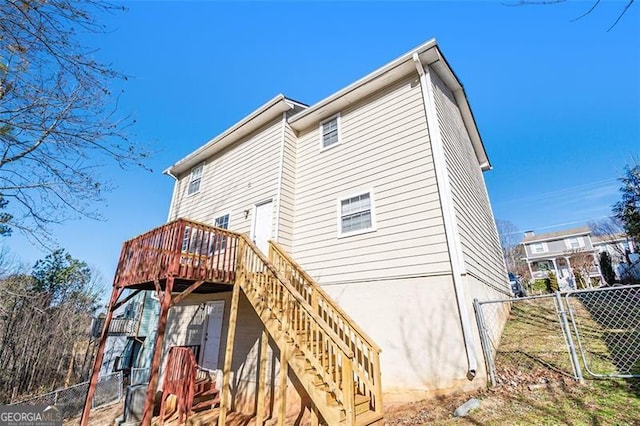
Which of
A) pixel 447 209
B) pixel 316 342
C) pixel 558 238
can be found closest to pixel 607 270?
pixel 558 238

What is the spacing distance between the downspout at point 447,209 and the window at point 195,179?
984 centimetres

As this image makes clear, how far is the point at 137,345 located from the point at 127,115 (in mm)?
17630

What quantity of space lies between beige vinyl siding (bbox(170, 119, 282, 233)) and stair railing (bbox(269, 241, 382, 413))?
2148 millimetres

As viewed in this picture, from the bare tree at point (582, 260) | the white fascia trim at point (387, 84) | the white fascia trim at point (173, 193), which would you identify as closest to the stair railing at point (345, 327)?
the white fascia trim at point (387, 84)

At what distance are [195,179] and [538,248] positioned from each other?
3886cm

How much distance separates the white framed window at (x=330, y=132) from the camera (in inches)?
342

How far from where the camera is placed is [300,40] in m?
8.95

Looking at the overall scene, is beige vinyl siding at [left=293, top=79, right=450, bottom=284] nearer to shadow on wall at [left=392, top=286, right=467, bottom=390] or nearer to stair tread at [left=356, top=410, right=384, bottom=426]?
shadow on wall at [left=392, top=286, right=467, bottom=390]

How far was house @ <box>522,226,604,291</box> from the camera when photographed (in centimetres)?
2688

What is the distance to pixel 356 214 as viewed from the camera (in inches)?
284

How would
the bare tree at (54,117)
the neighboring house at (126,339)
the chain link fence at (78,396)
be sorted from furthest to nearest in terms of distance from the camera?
1. the neighboring house at (126,339)
2. the chain link fence at (78,396)
3. the bare tree at (54,117)

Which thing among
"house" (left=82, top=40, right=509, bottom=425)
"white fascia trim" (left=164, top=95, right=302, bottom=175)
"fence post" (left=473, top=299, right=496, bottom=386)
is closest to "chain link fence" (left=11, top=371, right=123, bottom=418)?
"house" (left=82, top=40, right=509, bottom=425)

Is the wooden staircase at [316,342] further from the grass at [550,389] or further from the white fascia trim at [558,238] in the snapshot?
the white fascia trim at [558,238]

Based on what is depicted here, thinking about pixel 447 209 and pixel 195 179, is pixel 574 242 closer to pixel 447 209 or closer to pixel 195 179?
pixel 447 209
